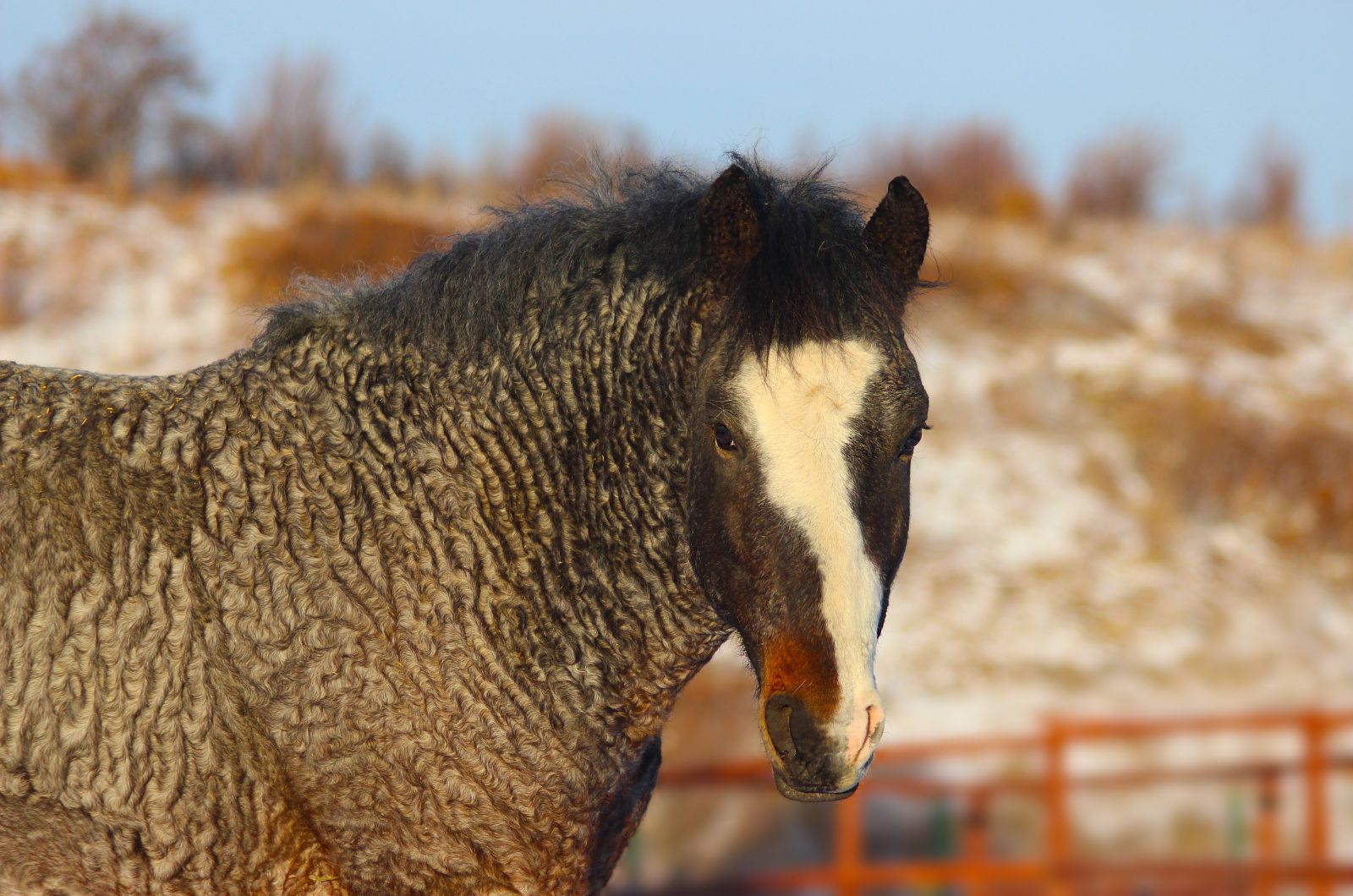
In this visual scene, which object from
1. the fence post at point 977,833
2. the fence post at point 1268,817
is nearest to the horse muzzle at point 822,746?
the fence post at point 977,833

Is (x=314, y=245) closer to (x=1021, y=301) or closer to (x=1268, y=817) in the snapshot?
(x=1021, y=301)

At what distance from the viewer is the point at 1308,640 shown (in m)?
13.8

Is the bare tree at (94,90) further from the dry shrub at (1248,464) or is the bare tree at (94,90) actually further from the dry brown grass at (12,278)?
the dry shrub at (1248,464)

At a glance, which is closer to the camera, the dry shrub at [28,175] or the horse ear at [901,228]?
the horse ear at [901,228]

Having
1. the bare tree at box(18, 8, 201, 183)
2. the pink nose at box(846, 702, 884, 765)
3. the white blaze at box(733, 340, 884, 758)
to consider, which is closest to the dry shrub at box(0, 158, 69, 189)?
the bare tree at box(18, 8, 201, 183)

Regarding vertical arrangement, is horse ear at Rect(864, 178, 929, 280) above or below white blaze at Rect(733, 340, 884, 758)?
above

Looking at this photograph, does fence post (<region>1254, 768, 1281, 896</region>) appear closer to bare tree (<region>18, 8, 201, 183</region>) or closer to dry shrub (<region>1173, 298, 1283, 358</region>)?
dry shrub (<region>1173, 298, 1283, 358</region>)

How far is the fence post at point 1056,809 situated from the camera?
7.46 meters

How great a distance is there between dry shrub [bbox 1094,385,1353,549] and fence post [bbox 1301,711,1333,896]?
9.10m

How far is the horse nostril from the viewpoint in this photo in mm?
2463

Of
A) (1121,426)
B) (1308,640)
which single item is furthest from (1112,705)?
(1121,426)

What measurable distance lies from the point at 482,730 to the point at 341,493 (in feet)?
1.98

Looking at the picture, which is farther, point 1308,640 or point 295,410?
point 1308,640

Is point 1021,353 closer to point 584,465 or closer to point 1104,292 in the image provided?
point 1104,292
